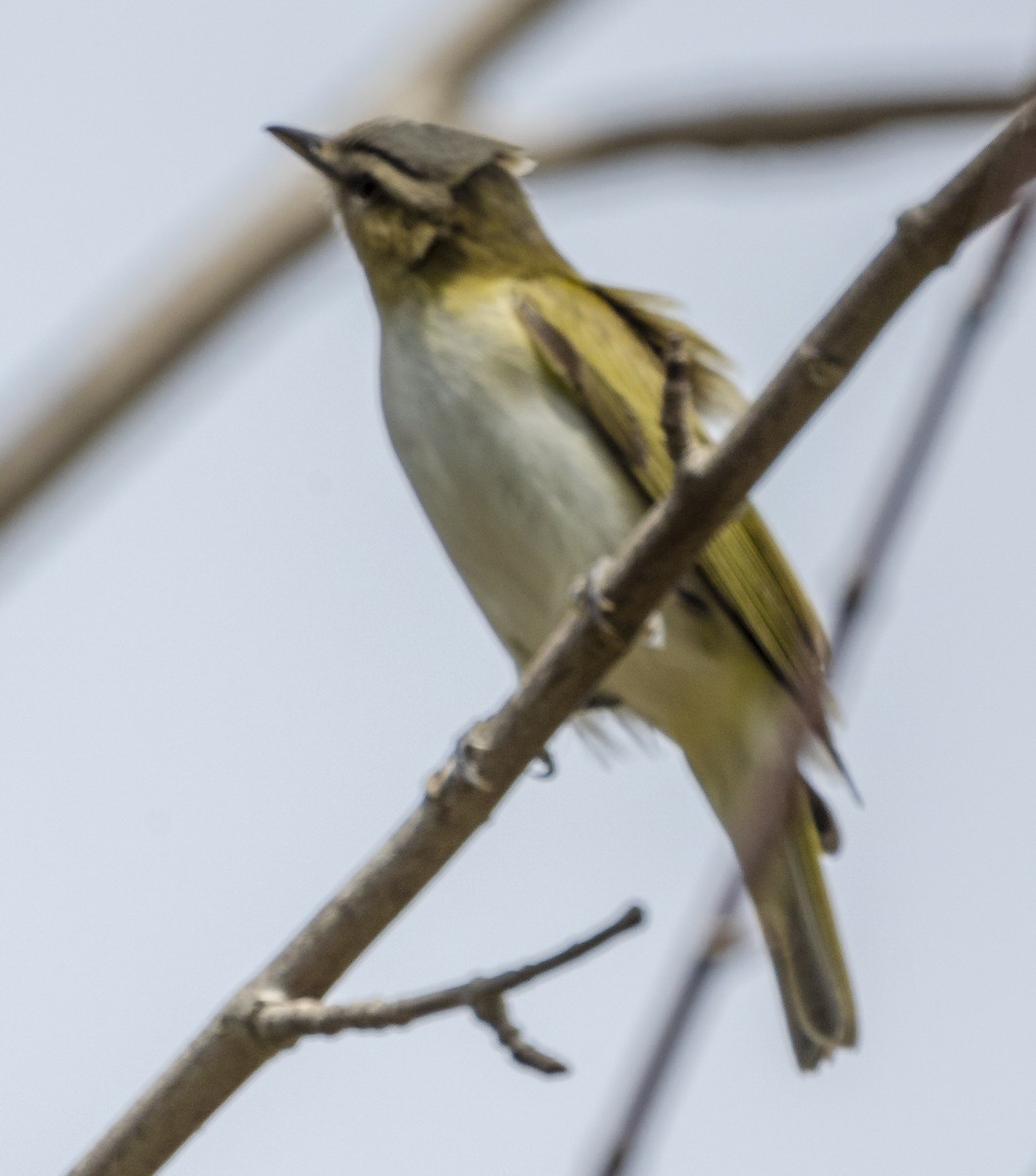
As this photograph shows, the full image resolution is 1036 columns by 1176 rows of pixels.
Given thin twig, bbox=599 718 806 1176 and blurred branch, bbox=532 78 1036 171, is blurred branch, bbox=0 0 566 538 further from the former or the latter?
thin twig, bbox=599 718 806 1176

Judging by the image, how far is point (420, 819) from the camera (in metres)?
3.22

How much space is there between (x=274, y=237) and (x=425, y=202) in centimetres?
45

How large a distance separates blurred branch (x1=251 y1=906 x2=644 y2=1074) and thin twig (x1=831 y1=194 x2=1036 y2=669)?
3.34 feet

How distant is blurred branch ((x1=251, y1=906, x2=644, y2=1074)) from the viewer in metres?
2.50

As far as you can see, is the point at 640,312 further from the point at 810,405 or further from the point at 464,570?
the point at 810,405

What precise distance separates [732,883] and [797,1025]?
9.75ft

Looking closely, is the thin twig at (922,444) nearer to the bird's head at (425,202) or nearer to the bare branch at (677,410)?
the bare branch at (677,410)

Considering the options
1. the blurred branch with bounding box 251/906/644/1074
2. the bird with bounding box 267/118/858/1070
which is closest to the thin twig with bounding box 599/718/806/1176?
the blurred branch with bounding box 251/906/644/1074

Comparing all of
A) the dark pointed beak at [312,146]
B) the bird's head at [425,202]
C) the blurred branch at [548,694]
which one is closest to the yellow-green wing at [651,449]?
the bird's head at [425,202]

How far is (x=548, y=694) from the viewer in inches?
123

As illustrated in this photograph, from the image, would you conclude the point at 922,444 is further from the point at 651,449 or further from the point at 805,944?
the point at 805,944

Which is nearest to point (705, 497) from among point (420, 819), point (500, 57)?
point (420, 819)

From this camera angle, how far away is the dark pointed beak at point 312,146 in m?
5.02

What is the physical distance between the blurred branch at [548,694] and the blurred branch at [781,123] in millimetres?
1904
